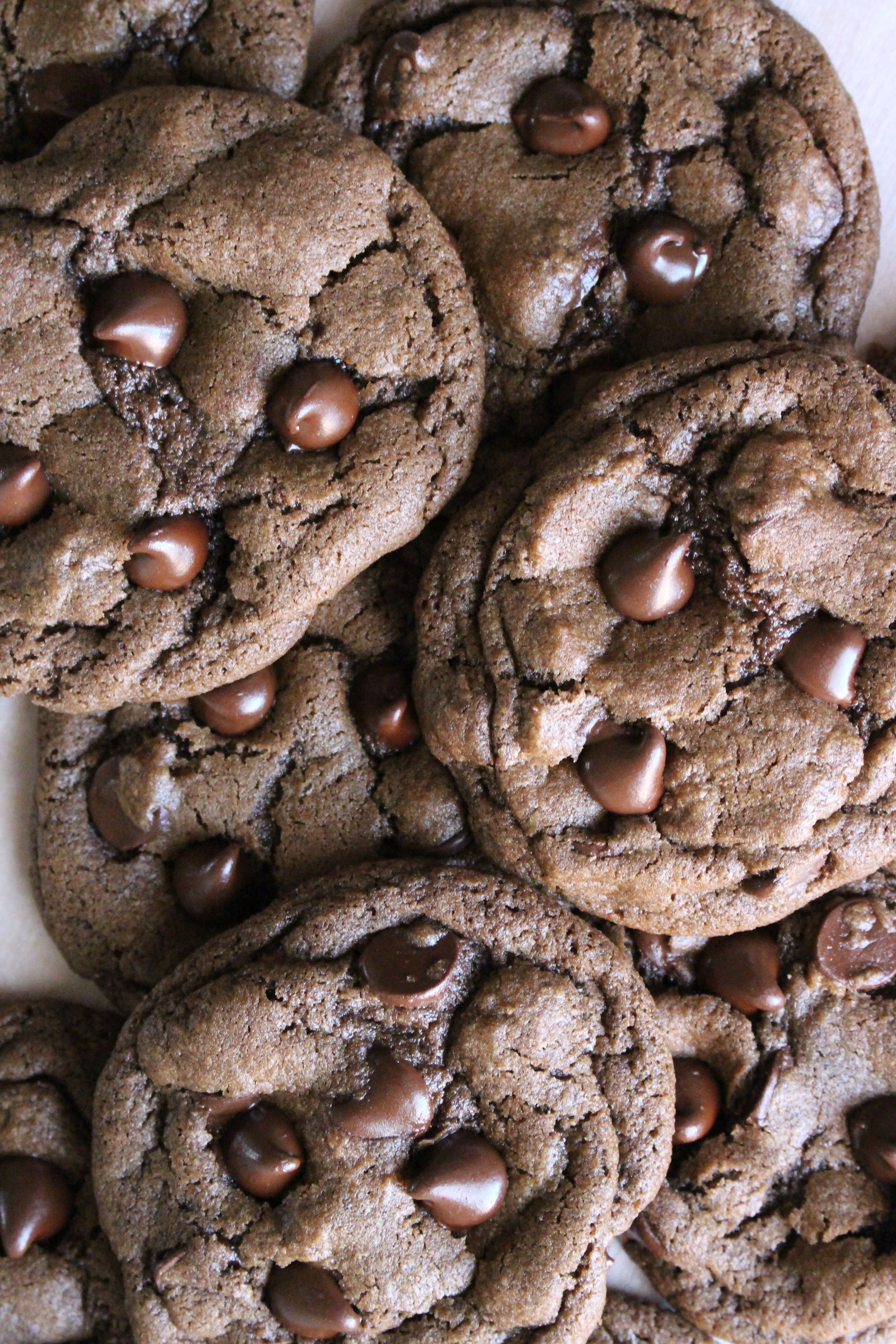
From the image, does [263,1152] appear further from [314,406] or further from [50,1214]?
[314,406]

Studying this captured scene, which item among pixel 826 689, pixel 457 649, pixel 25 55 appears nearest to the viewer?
pixel 826 689

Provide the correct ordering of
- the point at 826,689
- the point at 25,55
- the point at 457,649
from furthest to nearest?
the point at 25,55, the point at 457,649, the point at 826,689

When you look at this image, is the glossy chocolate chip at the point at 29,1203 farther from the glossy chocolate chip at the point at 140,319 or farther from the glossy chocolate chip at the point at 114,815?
the glossy chocolate chip at the point at 140,319

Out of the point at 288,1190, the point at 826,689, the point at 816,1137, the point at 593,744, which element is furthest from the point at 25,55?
the point at 816,1137

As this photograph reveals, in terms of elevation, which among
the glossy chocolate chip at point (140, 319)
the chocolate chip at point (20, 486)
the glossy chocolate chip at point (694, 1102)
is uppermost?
the glossy chocolate chip at point (140, 319)

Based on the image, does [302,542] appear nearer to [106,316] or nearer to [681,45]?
[106,316]

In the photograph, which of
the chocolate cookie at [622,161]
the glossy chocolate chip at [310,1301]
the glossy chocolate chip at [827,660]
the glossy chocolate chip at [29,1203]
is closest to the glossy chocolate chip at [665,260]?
the chocolate cookie at [622,161]

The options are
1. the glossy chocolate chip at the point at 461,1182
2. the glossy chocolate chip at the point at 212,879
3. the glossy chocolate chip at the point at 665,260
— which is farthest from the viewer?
the glossy chocolate chip at the point at 212,879

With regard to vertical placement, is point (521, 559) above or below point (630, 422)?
below
